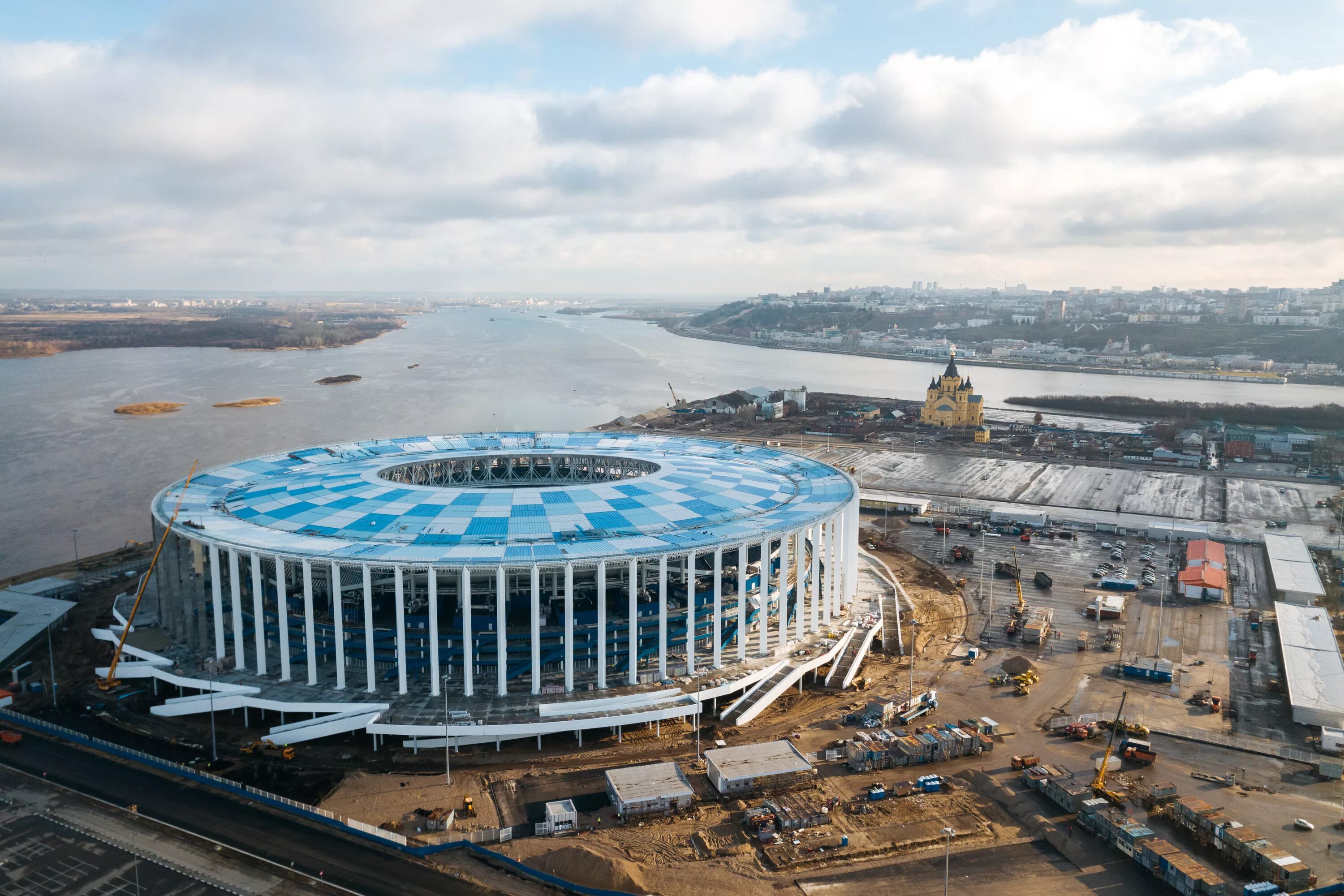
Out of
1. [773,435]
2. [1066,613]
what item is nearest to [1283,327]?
[773,435]

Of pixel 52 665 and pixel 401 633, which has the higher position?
pixel 401 633

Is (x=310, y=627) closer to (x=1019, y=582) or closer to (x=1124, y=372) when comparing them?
(x=1019, y=582)

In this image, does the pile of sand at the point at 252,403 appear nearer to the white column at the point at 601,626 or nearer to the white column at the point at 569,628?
the white column at the point at 569,628

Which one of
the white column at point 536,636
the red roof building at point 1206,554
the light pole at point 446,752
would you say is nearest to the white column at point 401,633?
the light pole at point 446,752

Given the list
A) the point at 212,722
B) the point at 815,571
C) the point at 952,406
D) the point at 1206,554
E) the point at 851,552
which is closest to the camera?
the point at 212,722

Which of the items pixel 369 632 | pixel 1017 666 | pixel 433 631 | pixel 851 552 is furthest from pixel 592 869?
pixel 851 552

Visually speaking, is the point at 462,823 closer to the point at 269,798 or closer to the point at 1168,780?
the point at 269,798
